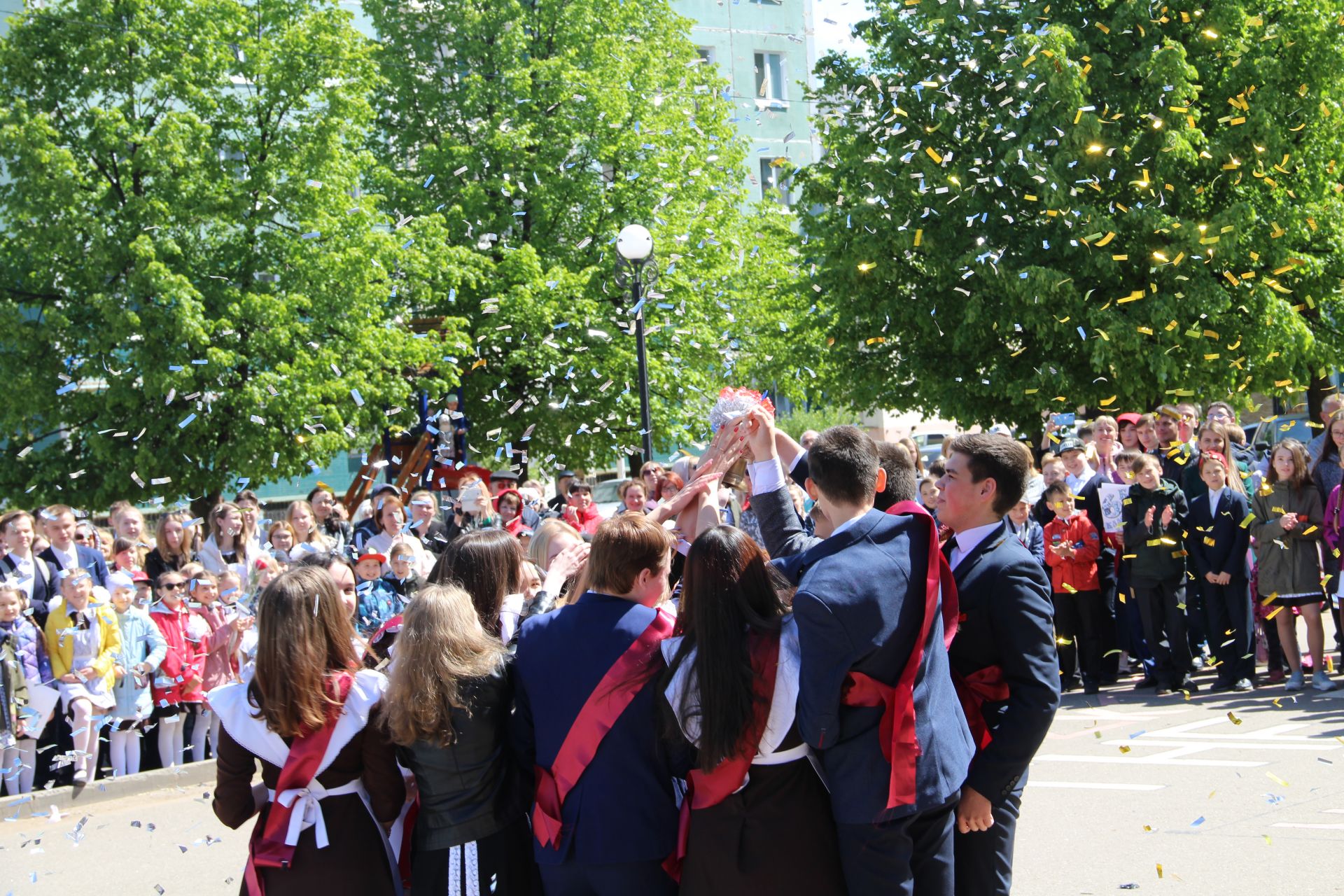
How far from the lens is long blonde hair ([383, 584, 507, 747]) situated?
4059mm

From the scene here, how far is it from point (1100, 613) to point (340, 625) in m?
8.36

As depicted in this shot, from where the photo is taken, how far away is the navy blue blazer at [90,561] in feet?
35.9

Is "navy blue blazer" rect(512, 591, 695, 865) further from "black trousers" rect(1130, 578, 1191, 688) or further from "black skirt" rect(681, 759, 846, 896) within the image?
"black trousers" rect(1130, 578, 1191, 688)

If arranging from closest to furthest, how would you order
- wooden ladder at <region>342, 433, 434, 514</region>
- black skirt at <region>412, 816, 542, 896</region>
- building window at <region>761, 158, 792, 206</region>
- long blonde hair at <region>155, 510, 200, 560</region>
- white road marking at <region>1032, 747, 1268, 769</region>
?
black skirt at <region>412, 816, 542, 896</region> → white road marking at <region>1032, 747, 1268, 769</region> → long blonde hair at <region>155, 510, 200, 560</region> → wooden ladder at <region>342, 433, 434, 514</region> → building window at <region>761, 158, 792, 206</region>

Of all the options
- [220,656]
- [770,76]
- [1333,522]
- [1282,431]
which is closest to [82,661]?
[220,656]

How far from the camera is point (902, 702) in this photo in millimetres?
3770

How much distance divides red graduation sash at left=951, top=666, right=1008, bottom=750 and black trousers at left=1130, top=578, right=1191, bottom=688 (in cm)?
711

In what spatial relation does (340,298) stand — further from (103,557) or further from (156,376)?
(103,557)

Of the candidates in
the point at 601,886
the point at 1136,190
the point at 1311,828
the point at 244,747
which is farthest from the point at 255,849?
the point at 1136,190

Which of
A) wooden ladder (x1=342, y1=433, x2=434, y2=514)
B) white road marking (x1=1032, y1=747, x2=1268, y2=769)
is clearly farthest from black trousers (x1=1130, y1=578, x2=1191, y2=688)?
wooden ladder (x1=342, y1=433, x2=434, y2=514)

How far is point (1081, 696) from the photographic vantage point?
1108 cm

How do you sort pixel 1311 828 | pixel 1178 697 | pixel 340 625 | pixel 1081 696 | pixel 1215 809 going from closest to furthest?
pixel 340 625, pixel 1311 828, pixel 1215 809, pixel 1178 697, pixel 1081 696

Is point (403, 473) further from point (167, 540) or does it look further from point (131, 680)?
point (131, 680)

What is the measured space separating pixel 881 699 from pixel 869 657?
0.13 metres
